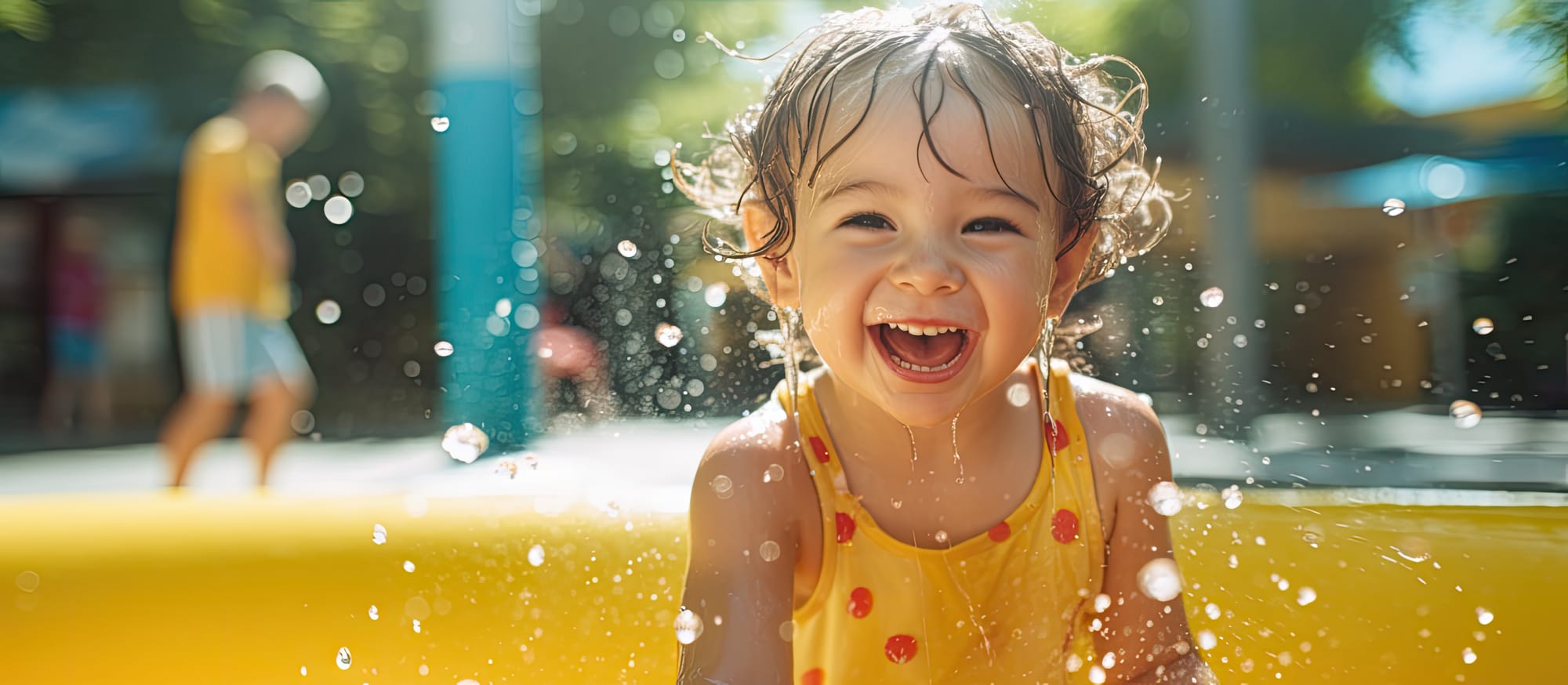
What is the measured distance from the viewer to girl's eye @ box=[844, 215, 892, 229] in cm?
147

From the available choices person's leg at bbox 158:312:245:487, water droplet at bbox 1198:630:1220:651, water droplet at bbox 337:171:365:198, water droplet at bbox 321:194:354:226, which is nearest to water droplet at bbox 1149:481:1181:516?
water droplet at bbox 1198:630:1220:651

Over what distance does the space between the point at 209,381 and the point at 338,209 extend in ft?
22.5

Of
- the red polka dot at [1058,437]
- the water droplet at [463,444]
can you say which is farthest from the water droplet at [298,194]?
the red polka dot at [1058,437]

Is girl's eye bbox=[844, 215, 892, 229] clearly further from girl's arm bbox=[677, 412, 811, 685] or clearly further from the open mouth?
girl's arm bbox=[677, 412, 811, 685]

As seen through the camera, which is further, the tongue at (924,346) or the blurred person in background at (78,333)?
the blurred person in background at (78,333)

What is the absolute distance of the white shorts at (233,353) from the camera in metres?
3.81

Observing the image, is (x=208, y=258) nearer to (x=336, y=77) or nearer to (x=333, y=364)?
(x=336, y=77)

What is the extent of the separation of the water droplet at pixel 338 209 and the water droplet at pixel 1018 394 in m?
8.64

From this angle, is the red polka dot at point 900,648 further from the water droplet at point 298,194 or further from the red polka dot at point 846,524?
the water droplet at point 298,194

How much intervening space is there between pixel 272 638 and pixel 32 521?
624mm

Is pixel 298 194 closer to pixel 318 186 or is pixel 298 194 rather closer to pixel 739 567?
pixel 318 186

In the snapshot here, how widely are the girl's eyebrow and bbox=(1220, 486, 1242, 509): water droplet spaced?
3.39 feet

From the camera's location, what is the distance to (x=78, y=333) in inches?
402

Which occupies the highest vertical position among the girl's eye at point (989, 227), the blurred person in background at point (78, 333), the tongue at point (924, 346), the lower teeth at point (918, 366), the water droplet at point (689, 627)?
the girl's eye at point (989, 227)
